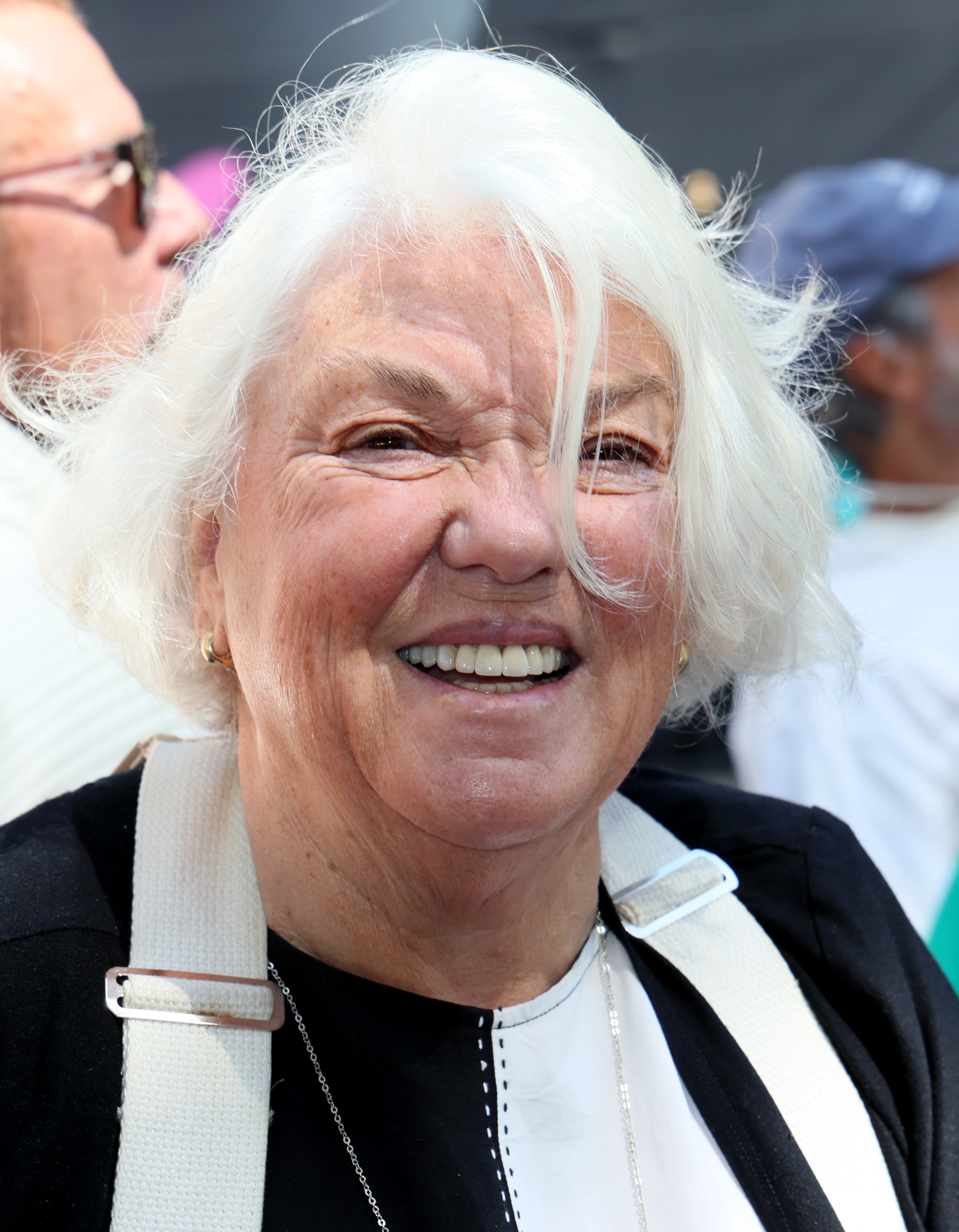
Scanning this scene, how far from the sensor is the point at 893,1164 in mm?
1598

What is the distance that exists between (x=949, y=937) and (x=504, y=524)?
161cm

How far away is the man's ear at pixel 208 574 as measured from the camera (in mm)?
1570

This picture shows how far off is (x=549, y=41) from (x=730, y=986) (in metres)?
3.30

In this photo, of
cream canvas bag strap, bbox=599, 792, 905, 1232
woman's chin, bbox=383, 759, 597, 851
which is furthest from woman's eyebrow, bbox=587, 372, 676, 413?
cream canvas bag strap, bbox=599, 792, 905, 1232

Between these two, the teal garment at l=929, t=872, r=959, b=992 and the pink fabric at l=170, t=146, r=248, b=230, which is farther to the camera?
the pink fabric at l=170, t=146, r=248, b=230

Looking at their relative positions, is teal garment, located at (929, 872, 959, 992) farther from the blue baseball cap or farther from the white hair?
the blue baseball cap

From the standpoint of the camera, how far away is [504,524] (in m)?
1.34

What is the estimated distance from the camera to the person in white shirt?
8.54 feet

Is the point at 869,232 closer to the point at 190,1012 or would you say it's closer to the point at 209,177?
the point at 209,177

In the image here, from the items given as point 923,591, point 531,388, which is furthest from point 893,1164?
point 923,591

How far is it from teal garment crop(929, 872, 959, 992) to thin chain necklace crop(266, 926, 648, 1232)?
1023 mm

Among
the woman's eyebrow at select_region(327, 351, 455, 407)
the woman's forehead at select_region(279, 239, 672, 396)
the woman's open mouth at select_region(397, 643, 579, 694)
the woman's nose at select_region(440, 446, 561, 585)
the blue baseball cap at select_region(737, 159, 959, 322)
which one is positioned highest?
the blue baseball cap at select_region(737, 159, 959, 322)

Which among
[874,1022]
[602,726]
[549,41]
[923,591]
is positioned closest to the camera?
[602,726]

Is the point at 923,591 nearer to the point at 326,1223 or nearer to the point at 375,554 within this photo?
the point at 375,554
